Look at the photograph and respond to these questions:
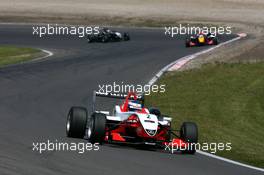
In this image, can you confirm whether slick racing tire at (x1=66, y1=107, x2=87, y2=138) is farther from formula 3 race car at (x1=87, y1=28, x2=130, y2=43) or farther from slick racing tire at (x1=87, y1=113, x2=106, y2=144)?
formula 3 race car at (x1=87, y1=28, x2=130, y2=43)

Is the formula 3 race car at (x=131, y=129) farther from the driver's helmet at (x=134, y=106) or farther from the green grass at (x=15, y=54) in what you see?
the green grass at (x=15, y=54)

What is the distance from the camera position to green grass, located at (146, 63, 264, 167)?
17906mm

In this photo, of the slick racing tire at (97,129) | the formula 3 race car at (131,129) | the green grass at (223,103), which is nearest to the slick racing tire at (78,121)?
the formula 3 race car at (131,129)

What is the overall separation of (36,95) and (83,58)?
12398mm

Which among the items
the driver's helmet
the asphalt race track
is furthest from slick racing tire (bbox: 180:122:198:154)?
the driver's helmet

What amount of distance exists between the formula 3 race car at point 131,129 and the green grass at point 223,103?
38.7 inches

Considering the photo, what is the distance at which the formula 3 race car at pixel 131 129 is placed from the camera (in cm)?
1516

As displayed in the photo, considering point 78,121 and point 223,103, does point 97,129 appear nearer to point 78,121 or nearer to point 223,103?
point 78,121

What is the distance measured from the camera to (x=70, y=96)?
79.0ft

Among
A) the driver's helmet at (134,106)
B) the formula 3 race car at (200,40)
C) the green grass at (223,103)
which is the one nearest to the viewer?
the driver's helmet at (134,106)

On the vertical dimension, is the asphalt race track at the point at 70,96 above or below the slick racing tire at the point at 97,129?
below

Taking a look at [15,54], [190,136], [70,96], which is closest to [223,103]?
[70,96]

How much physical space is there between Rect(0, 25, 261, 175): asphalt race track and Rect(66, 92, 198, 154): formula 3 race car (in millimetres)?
221

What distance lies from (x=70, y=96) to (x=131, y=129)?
8.56m
